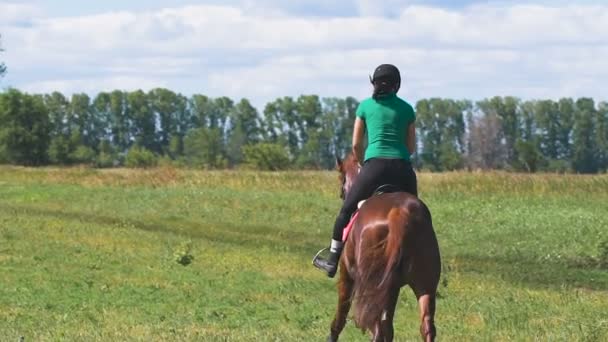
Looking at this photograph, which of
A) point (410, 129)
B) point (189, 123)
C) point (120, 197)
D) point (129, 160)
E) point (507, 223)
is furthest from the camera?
Result: point (189, 123)

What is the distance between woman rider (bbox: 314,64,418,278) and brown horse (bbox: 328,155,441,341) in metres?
0.55

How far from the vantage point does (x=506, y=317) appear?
12.7m

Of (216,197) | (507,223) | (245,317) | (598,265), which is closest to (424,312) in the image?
(245,317)

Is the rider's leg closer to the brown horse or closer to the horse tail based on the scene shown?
the brown horse

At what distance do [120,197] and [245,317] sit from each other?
24.4m

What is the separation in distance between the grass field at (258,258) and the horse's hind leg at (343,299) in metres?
0.79

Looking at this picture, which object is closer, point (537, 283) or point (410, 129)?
point (410, 129)

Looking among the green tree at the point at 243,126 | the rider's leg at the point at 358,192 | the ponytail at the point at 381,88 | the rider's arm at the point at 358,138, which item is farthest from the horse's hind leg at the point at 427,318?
the green tree at the point at 243,126

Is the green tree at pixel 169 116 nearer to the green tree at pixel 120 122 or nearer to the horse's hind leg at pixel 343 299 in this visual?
the green tree at pixel 120 122

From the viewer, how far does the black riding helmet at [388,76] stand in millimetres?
9609

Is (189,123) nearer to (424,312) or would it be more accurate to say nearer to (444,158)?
(444,158)

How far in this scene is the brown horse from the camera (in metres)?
8.58

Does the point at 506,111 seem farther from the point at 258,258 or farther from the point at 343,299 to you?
the point at 343,299

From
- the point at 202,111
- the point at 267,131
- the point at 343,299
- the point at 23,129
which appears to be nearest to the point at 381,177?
the point at 343,299
